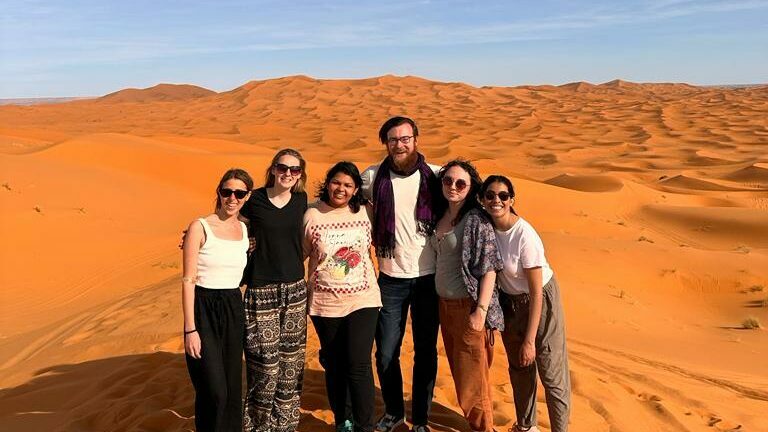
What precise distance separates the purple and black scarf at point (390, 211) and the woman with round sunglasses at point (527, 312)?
37 centimetres

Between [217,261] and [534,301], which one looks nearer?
[217,261]

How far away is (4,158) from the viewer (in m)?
14.6

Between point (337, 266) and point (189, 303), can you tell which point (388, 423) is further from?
point (189, 303)

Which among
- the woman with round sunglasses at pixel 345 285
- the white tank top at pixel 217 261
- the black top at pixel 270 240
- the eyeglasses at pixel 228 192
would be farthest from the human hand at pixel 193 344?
the eyeglasses at pixel 228 192

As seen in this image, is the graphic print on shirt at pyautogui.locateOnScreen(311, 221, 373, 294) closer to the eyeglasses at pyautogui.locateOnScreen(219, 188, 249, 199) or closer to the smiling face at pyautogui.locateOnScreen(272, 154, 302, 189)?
the smiling face at pyautogui.locateOnScreen(272, 154, 302, 189)

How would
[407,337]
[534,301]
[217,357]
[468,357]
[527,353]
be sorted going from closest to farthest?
[217,357], [534,301], [527,353], [468,357], [407,337]

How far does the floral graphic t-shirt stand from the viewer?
3436mm

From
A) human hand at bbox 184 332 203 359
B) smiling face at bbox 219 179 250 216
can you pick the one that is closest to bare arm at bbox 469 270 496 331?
smiling face at bbox 219 179 250 216

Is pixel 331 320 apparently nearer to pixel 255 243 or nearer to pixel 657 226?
pixel 255 243

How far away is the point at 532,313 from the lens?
3393mm

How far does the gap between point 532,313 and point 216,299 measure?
1872 millimetres

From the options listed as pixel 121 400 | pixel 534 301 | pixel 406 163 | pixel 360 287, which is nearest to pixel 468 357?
pixel 534 301

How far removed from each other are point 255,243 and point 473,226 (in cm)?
131

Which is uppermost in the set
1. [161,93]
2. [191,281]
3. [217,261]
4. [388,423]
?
[161,93]
